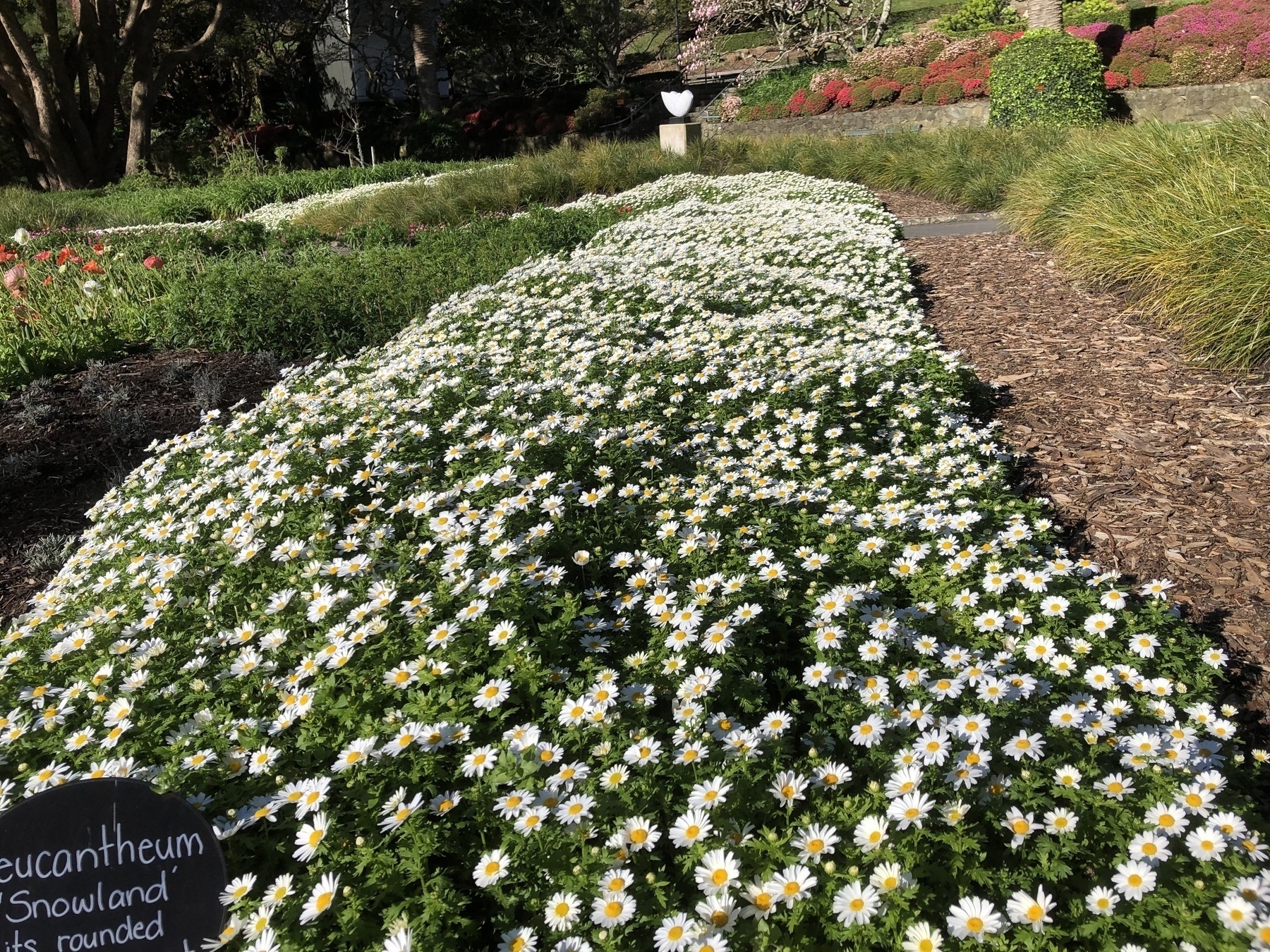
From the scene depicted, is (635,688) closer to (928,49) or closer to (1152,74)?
(1152,74)

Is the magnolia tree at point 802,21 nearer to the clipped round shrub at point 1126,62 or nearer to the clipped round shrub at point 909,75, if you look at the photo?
the clipped round shrub at point 909,75

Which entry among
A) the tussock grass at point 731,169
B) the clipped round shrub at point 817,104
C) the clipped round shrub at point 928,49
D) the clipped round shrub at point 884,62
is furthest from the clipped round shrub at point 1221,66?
the clipped round shrub at point 817,104

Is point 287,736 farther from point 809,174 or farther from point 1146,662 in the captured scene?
point 809,174

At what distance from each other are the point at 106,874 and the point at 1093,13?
99.6 ft

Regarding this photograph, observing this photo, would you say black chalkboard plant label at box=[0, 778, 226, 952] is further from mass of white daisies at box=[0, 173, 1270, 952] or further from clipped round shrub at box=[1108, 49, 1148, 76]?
clipped round shrub at box=[1108, 49, 1148, 76]

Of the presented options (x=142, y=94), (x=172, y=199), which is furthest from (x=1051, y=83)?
(x=142, y=94)

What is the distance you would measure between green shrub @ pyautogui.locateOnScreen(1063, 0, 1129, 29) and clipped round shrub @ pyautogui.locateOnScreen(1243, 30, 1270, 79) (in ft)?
23.9

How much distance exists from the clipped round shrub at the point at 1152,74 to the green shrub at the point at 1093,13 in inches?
272

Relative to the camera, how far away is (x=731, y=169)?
1449 cm

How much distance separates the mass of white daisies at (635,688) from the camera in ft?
5.74

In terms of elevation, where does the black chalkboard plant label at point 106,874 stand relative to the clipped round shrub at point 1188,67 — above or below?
below

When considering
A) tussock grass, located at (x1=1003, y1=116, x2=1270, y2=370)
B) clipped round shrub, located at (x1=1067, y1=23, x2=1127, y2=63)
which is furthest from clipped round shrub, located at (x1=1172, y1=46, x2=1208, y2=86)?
tussock grass, located at (x1=1003, y1=116, x2=1270, y2=370)

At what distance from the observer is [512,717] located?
7.67 feet

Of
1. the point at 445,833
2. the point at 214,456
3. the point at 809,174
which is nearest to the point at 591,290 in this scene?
the point at 214,456
